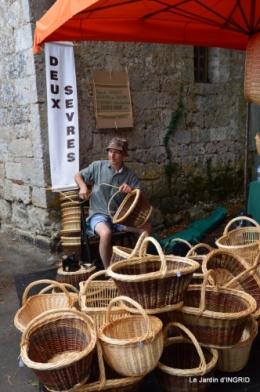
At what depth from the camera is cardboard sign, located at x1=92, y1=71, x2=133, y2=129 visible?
512 centimetres

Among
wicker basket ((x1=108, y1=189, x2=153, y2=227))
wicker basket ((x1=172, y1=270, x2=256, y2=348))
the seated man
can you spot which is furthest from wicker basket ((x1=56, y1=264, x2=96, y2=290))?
wicker basket ((x1=172, y1=270, x2=256, y2=348))

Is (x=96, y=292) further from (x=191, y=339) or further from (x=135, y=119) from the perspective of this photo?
(x=135, y=119)

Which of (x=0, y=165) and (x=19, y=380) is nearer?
(x=19, y=380)

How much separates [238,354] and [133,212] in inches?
63.8

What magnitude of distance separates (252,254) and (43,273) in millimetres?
2204

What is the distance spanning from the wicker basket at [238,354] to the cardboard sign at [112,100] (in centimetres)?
327

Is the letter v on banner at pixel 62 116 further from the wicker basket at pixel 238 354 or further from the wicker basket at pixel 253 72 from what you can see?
the wicker basket at pixel 238 354

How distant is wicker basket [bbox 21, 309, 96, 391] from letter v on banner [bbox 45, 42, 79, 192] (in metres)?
2.52

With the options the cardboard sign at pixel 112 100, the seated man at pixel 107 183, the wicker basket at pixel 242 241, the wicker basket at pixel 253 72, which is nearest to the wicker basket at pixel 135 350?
the wicker basket at pixel 242 241

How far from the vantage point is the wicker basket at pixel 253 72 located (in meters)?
2.90

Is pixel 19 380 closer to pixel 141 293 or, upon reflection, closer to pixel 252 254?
pixel 141 293

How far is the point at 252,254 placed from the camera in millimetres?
3270

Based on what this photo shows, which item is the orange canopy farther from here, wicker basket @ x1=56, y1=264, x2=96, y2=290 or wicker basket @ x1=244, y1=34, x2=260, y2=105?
wicker basket @ x1=56, y1=264, x2=96, y2=290

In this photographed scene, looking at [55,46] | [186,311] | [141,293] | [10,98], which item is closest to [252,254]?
[186,311]
